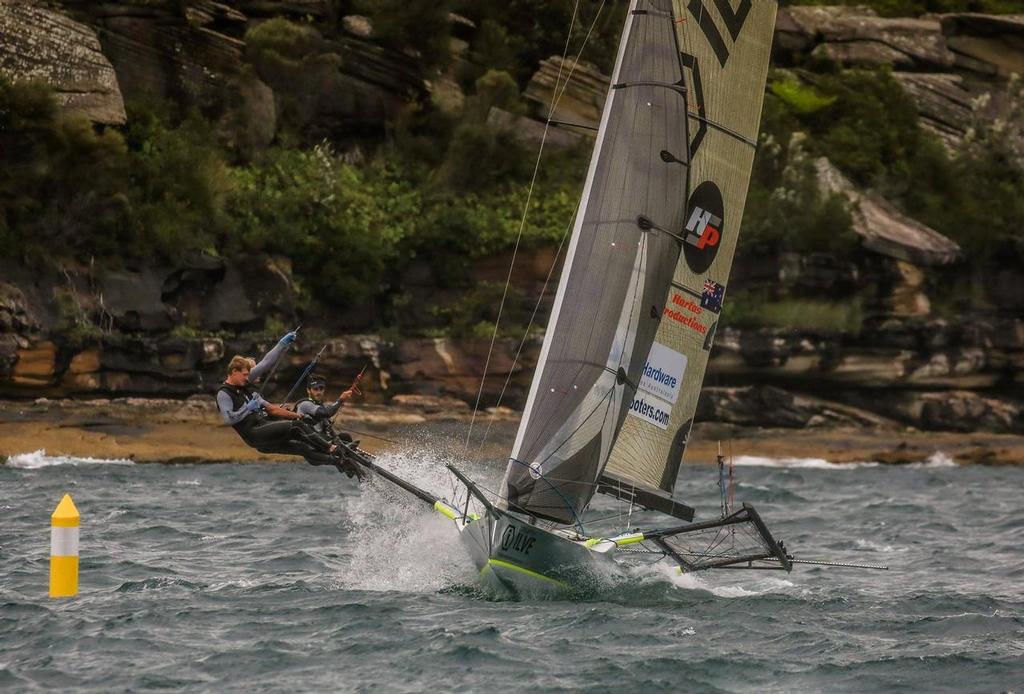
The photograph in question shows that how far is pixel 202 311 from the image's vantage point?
33000 mm

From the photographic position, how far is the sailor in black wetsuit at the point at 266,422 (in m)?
14.8

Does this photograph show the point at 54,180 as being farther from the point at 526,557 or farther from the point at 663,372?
the point at 526,557

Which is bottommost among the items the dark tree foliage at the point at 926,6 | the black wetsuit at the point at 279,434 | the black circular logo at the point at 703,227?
the black wetsuit at the point at 279,434

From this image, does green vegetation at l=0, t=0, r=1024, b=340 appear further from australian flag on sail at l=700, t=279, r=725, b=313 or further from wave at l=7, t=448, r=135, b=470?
australian flag on sail at l=700, t=279, r=725, b=313

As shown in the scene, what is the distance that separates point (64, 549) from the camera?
41.1 feet

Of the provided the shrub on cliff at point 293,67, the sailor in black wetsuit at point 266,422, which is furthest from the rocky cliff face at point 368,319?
the sailor in black wetsuit at point 266,422

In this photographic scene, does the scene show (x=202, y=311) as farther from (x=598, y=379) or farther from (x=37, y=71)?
(x=598, y=379)

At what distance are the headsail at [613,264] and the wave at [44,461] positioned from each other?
42.7 ft

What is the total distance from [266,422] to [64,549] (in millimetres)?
2891

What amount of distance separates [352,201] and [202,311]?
5.69 m

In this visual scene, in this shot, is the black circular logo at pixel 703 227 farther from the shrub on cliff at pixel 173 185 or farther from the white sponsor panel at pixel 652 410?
the shrub on cliff at pixel 173 185

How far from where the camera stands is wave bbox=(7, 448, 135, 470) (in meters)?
25.4

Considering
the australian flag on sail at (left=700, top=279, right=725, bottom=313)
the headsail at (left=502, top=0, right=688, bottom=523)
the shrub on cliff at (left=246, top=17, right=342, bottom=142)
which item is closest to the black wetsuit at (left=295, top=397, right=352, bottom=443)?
the headsail at (left=502, top=0, right=688, bottom=523)

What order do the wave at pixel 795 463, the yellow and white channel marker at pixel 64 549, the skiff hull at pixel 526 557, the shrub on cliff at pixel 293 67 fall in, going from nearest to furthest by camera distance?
1. the yellow and white channel marker at pixel 64 549
2. the skiff hull at pixel 526 557
3. the wave at pixel 795 463
4. the shrub on cliff at pixel 293 67
